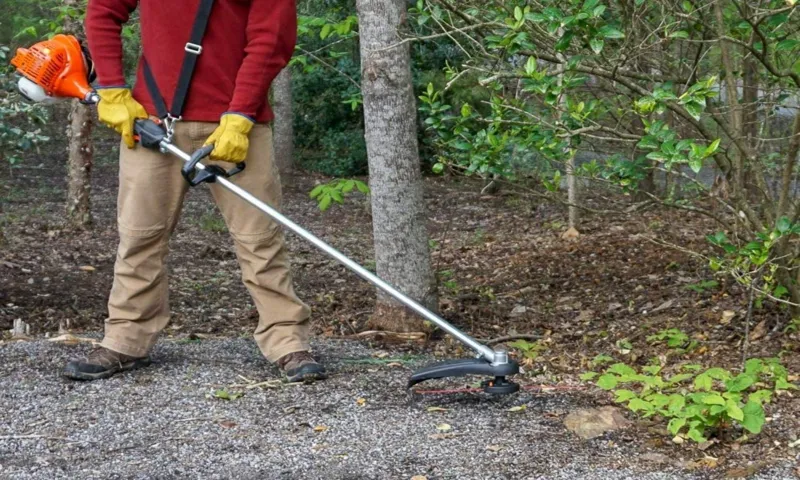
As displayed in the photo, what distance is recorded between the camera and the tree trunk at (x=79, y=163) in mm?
9641

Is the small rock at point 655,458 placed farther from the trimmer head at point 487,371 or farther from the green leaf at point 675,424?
the trimmer head at point 487,371

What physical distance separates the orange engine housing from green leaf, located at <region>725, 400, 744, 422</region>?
3.00m

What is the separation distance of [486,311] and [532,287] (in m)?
0.89

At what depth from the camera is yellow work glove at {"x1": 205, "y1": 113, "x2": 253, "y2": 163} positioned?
4.24 m

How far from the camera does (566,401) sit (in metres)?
4.32

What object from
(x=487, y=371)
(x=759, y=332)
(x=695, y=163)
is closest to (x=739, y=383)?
(x=695, y=163)

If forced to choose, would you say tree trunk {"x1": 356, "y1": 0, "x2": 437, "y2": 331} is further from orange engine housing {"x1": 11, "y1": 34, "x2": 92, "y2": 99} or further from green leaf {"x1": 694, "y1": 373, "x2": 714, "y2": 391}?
green leaf {"x1": 694, "y1": 373, "x2": 714, "y2": 391}

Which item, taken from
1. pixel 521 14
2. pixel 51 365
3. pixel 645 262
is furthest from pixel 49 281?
pixel 521 14

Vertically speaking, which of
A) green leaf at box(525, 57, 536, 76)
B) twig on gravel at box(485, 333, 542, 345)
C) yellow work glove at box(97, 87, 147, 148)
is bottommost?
twig on gravel at box(485, 333, 542, 345)

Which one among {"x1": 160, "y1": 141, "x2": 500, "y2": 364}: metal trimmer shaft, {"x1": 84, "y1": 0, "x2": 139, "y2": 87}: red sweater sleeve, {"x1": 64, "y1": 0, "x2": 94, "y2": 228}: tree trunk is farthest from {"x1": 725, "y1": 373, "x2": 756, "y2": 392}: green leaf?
{"x1": 64, "y1": 0, "x2": 94, "y2": 228}: tree trunk

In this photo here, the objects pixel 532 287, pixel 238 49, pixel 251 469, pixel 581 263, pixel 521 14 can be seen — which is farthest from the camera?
pixel 581 263

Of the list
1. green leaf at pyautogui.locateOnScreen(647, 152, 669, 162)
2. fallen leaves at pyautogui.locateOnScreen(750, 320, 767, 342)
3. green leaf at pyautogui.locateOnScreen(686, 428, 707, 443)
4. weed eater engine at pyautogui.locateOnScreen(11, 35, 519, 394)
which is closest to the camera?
green leaf at pyautogui.locateOnScreen(686, 428, 707, 443)

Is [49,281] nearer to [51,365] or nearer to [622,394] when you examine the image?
[51,365]

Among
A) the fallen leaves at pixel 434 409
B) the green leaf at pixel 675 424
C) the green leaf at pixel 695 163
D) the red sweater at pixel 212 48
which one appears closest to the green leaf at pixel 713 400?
the green leaf at pixel 675 424
